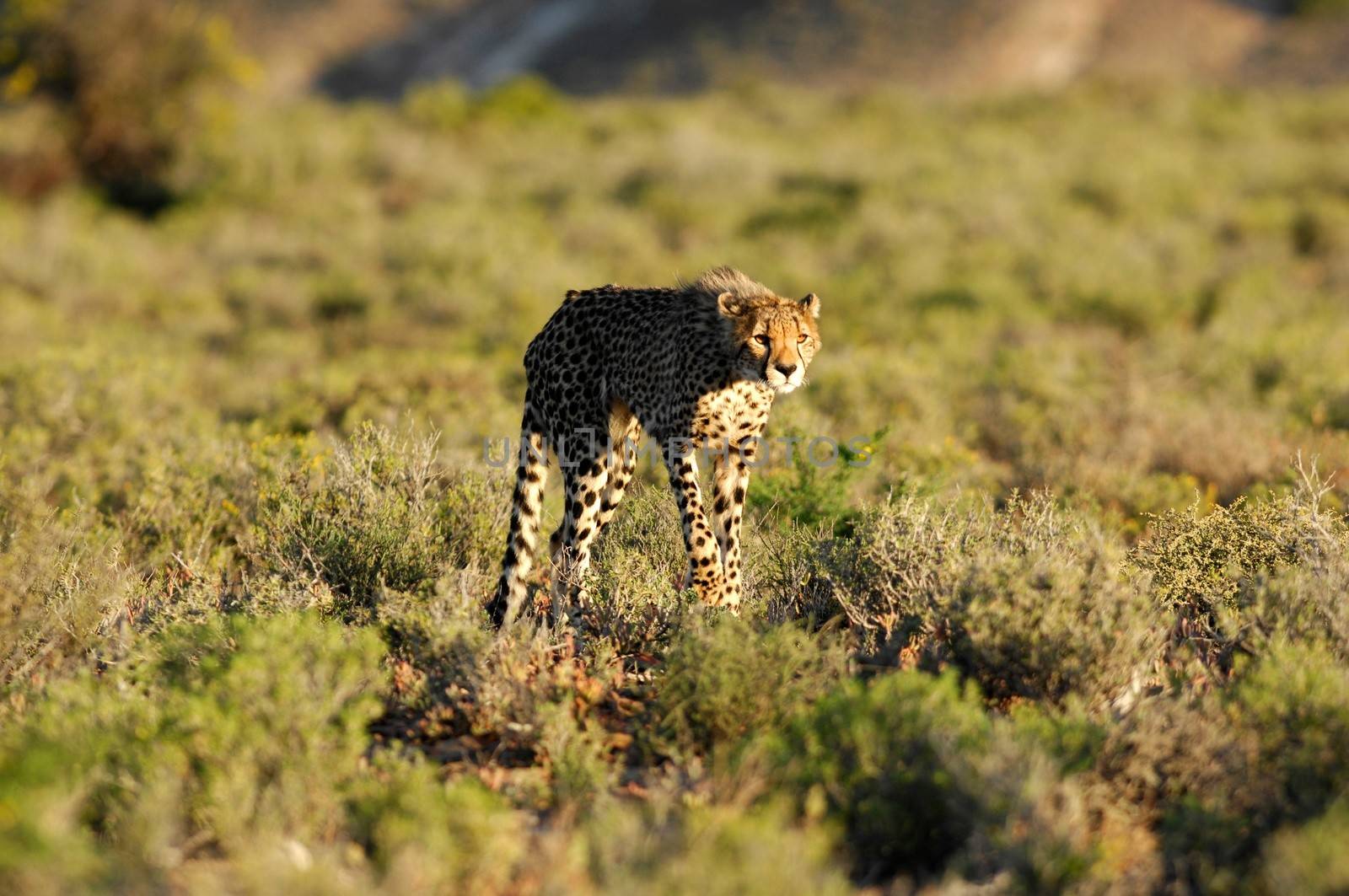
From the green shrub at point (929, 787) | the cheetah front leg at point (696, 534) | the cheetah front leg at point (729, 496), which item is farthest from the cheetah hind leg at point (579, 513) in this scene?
the green shrub at point (929, 787)

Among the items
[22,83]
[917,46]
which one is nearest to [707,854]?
[22,83]

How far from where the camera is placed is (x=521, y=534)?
5.99 m

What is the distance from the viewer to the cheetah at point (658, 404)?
5641 mm

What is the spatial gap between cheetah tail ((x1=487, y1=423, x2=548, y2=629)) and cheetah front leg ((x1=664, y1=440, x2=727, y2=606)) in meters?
0.75

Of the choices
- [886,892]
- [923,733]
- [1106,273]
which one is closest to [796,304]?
[923,733]

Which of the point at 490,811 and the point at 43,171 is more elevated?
the point at 43,171

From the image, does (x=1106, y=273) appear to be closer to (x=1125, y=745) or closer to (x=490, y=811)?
(x=1125, y=745)

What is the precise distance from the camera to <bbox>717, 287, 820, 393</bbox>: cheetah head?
548cm

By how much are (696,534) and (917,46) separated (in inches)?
1670

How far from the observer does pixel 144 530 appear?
282 inches

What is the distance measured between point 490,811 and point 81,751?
4.35ft

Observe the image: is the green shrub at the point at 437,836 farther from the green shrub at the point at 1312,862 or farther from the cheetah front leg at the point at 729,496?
the cheetah front leg at the point at 729,496

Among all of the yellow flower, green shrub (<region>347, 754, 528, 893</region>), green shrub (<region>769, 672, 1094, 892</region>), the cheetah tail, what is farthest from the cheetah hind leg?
the yellow flower

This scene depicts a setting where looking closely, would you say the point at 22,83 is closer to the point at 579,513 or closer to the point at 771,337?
the point at 579,513
